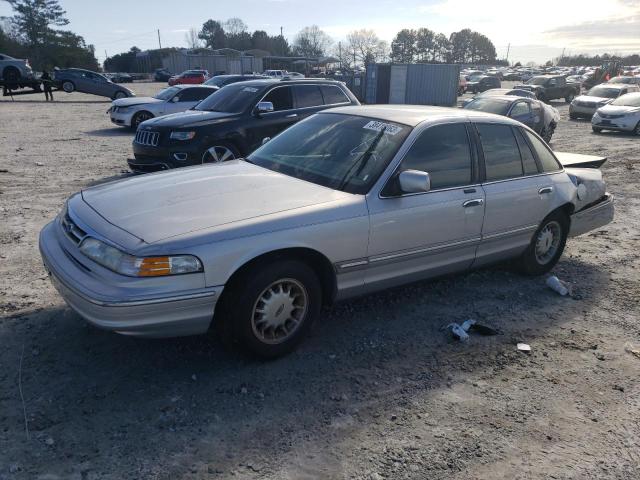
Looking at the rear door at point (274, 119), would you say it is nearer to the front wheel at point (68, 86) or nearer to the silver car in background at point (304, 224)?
the silver car in background at point (304, 224)

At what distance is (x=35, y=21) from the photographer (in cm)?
6569

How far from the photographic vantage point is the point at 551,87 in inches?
1287

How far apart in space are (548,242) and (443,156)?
1.86 m

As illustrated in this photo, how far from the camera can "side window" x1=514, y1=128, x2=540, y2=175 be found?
489 cm

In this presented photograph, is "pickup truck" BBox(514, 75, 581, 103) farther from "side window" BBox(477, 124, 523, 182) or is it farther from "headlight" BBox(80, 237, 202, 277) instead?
"headlight" BBox(80, 237, 202, 277)

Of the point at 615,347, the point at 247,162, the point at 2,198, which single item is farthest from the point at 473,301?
the point at 2,198

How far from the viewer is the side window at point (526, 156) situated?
4891 millimetres

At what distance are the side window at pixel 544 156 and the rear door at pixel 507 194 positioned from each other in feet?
0.46

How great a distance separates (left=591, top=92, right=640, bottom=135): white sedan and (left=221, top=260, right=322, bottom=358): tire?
1758 centimetres

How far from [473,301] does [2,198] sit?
6.79 metres

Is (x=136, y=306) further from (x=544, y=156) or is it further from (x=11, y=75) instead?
(x=11, y=75)

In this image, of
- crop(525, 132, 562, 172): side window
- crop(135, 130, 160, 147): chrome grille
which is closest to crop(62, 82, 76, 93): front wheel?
crop(135, 130, 160, 147): chrome grille

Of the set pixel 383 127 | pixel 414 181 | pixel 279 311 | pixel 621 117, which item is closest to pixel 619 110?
pixel 621 117

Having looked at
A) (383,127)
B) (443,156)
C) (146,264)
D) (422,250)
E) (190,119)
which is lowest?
(422,250)
